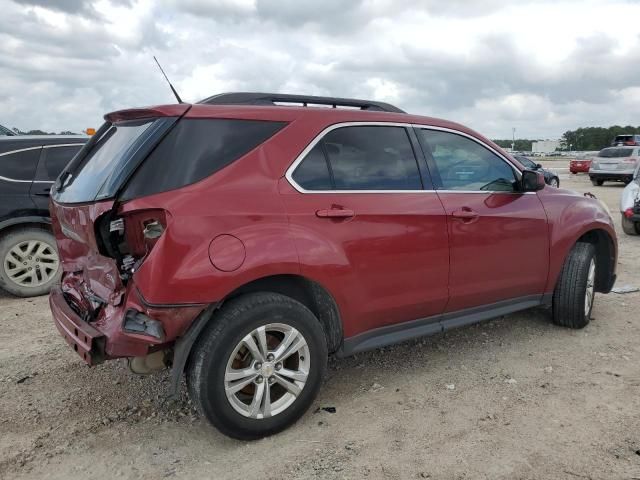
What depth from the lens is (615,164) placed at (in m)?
21.8

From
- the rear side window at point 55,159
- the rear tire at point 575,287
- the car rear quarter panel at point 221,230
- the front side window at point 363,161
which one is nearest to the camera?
the car rear quarter panel at point 221,230

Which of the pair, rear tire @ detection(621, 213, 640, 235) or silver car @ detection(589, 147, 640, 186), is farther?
silver car @ detection(589, 147, 640, 186)

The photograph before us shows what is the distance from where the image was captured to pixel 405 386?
3.62 m

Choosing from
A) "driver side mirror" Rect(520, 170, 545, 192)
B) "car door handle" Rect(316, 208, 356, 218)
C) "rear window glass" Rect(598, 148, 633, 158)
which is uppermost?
"driver side mirror" Rect(520, 170, 545, 192)

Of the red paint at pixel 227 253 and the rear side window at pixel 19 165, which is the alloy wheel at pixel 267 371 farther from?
the rear side window at pixel 19 165

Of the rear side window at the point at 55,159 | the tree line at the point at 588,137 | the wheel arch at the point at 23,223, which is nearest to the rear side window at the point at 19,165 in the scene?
the rear side window at the point at 55,159

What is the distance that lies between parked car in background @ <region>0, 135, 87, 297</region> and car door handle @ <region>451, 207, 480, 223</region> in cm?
440

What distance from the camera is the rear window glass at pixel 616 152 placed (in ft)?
71.9

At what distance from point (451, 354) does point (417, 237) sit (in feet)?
4.14

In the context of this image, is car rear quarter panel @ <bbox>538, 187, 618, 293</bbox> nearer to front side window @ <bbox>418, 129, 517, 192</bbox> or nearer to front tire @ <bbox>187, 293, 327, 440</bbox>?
front side window @ <bbox>418, 129, 517, 192</bbox>

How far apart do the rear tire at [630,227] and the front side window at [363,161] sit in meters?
7.64

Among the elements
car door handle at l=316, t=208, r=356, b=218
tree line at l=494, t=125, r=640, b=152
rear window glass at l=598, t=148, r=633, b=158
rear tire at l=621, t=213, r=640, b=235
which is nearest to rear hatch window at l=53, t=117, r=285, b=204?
car door handle at l=316, t=208, r=356, b=218

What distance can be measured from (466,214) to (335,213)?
106cm

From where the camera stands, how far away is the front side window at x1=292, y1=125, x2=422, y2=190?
3119mm
